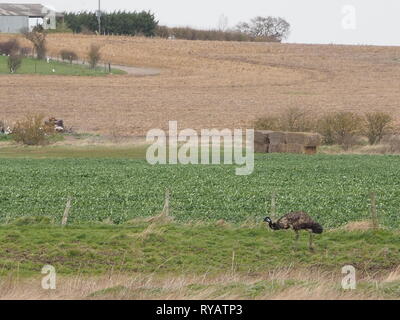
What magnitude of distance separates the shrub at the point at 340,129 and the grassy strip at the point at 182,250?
30.9 meters

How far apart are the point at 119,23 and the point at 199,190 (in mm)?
121808

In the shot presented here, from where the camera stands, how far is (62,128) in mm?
59156

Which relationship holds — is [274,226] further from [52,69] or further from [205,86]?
[52,69]

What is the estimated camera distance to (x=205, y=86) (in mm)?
92312

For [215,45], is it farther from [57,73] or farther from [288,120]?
[288,120]

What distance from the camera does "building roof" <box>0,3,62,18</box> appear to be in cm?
14150

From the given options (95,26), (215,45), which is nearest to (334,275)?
(215,45)

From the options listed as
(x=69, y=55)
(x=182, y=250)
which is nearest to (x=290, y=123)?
(x=182, y=250)

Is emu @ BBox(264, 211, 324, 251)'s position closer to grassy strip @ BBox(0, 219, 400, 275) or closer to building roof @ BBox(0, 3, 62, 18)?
grassy strip @ BBox(0, 219, 400, 275)

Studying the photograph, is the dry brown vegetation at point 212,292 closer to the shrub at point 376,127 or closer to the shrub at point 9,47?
the shrub at point 376,127

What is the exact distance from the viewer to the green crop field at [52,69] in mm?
101438

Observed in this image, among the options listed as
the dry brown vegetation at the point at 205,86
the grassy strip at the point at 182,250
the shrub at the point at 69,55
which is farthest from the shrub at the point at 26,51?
the grassy strip at the point at 182,250
